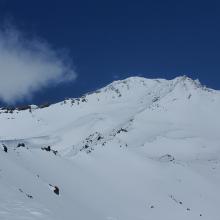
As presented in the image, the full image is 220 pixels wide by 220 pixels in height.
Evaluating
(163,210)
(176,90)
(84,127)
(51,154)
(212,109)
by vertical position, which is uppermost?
(176,90)

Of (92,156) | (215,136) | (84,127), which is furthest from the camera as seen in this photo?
(84,127)

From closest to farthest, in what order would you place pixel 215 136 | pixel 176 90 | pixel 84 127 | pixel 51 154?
pixel 51 154 → pixel 215 136 → pixel 84 127 → pixel 176 90

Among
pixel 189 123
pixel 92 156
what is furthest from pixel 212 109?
pixel 92 156

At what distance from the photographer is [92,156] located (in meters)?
42.3

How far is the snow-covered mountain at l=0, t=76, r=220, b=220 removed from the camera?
25.8 m

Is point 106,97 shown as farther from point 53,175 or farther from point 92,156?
point 53,175

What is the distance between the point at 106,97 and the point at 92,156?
175 feet

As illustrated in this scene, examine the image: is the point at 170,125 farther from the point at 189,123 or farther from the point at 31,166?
the point at 31,166

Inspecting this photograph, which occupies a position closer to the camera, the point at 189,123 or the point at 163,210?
the point at 163,210

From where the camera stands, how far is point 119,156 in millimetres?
44125

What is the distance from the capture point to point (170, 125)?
69312mm

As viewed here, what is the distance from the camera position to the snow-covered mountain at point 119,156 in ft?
84.7

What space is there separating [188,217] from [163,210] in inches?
71.1

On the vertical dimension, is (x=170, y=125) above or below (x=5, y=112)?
below
